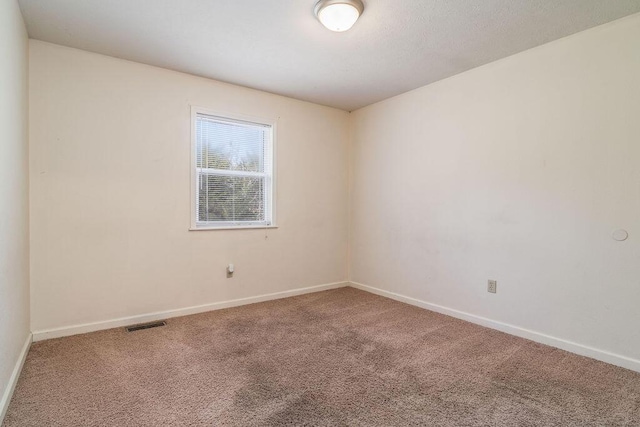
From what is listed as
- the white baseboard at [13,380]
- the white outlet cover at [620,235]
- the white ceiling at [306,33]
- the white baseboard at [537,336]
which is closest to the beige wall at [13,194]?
the white baseboard at [13,380]

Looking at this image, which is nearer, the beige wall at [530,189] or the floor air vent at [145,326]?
the beige wall at [530,189]

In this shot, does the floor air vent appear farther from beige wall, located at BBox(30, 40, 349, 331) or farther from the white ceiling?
the white ceiling

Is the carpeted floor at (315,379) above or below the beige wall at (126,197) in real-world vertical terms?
below

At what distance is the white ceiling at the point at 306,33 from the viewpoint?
2.22 metres

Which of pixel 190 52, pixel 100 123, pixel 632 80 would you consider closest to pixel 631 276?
pixel 632 80

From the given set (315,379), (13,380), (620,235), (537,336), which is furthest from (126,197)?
(620,235)

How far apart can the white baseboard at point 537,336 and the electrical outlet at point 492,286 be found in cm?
27

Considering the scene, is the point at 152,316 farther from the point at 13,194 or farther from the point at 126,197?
the point at 13,194

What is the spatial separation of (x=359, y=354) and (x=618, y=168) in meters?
2.25

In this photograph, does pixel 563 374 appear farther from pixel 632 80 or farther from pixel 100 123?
pixel 100 123

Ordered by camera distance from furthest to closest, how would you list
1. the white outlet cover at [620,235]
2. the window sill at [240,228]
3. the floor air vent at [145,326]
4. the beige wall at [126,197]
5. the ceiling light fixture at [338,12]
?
the window sill at [240,228], the floor air vent at [145,326], the beige wall at [126,197], the white outlet cover at [620,235], the ceiling light fixture at [338,12]

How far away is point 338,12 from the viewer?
2.16 m

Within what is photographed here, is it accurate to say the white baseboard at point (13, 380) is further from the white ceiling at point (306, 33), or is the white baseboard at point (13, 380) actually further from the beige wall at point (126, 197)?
the white ceiling at point (306, 33)

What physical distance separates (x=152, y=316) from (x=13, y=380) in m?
1.23
